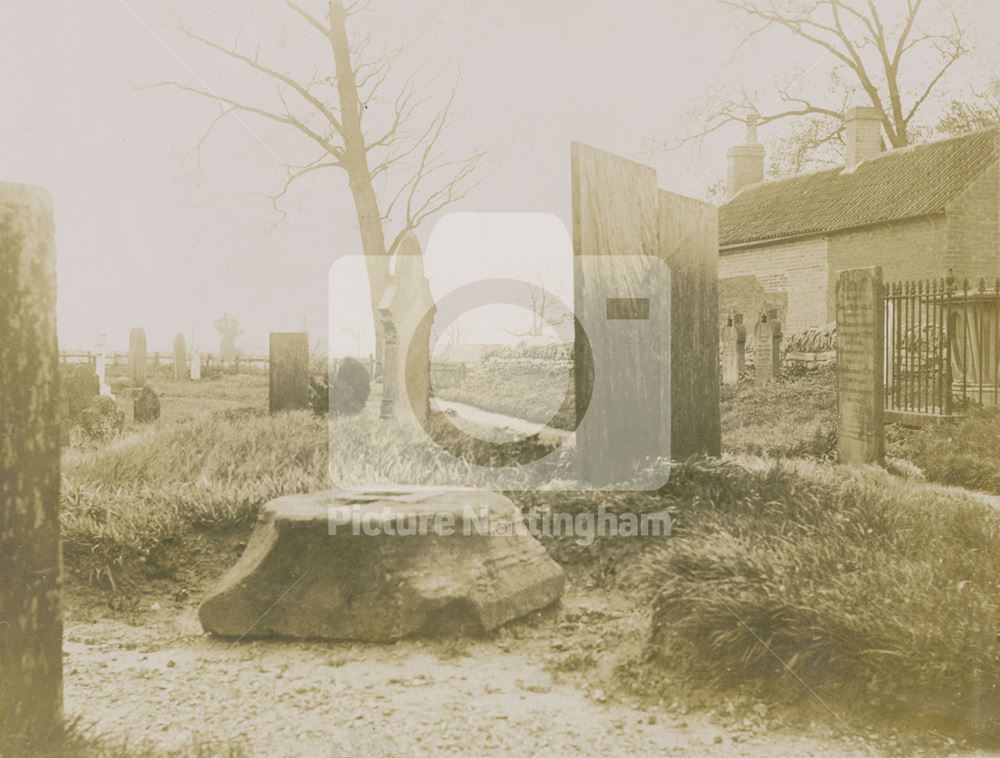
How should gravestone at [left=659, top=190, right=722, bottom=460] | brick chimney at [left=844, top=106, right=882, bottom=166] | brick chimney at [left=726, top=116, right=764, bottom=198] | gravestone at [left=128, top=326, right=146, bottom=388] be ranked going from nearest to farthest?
gravestone at [left=659, top=190, right=722, bottom=460] < gravestone at [left=128, top=326, right=146, bottom=388] < brick chimney at [left=844, top=106, right=882, bottom=166] < brick chimney at [left=726, top=116, right=764, bottom=198]

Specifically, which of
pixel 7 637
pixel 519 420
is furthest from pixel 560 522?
pixel 519 420

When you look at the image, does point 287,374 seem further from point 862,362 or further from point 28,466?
point 28,466

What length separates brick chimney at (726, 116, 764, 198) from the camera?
27.6 m

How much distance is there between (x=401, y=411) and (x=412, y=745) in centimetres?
808

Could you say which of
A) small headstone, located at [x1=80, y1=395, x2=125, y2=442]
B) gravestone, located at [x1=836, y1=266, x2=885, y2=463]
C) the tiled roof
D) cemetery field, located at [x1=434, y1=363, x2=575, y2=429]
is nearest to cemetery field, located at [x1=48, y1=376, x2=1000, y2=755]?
gravestone, located at [x1=836, y1=266, x2=885, y2=463]

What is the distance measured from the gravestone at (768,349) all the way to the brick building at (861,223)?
2.30 metres

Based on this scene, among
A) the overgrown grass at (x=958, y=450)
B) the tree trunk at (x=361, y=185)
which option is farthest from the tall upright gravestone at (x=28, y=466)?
the tree trunk at (x=361, y=185)

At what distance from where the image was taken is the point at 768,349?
16594mm

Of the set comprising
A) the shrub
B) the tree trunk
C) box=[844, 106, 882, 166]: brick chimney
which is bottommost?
the shrub

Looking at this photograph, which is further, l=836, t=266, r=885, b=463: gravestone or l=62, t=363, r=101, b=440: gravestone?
l=62, t=363, r=101, b=440: gravestone

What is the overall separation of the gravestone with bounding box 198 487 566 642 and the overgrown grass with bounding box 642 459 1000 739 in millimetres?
848

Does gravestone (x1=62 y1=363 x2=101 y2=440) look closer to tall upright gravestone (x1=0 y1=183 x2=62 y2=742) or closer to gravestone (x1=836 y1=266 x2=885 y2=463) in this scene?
gravestone (x1=836 y1=266 x2=885 y2=463)

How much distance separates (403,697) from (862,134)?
23888mm
